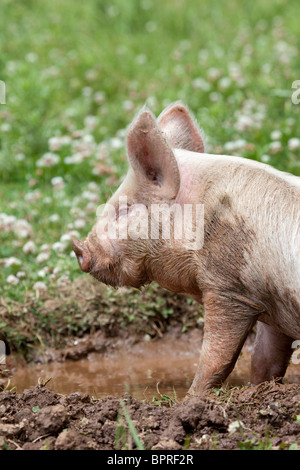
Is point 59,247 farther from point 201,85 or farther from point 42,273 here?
point 201,85

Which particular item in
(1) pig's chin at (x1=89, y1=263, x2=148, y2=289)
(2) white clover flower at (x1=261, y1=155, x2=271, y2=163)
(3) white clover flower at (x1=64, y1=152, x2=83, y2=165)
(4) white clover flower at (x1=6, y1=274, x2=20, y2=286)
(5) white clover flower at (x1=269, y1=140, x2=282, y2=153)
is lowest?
(4) white clover flower at (x1=6, y1=274, x2=20, y2=286)

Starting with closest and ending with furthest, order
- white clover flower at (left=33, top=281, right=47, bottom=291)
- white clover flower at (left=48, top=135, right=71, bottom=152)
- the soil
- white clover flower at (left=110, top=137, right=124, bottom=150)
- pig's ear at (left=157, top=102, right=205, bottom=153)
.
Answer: the soil
pig's ear at (left=157, top=102, right=205, bottom=153)
white clover flower at (left=33, top=281, right=47, bottom=291)
white clover flower at (left=48, top=135, right=71, bottom=152)
white clover flower at (left=110, top=137, right=124, bottom=150)

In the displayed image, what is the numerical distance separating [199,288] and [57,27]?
8625mm

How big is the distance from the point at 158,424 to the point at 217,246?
45.8 inches

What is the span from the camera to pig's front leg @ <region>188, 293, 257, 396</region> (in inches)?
177

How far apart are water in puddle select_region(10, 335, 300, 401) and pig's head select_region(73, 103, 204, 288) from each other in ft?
2.68

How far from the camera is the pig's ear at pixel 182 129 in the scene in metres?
5.25

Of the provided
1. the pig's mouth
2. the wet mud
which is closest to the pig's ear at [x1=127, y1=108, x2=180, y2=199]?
the pig's mouth

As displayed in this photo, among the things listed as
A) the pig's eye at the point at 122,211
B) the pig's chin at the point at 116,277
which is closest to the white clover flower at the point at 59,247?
the pig's chin at the point at 116,277

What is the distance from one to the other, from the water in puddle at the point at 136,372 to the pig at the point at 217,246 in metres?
0.81

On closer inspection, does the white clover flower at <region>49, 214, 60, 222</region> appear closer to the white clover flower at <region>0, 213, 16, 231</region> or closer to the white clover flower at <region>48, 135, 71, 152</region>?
the white clover flower at <region>0, 213, 16, 231</region>

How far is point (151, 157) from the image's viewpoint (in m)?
4.68

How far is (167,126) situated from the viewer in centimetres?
528

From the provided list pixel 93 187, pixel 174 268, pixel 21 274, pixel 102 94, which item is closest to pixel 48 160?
pixel 93 187
